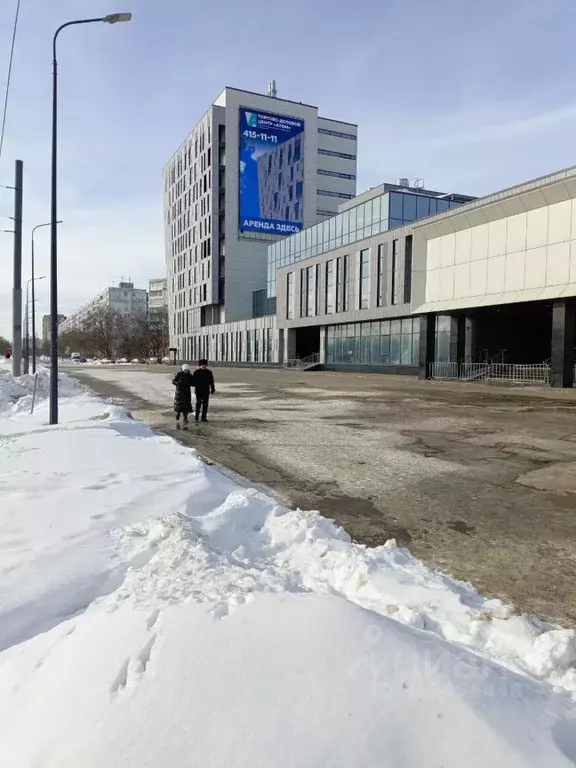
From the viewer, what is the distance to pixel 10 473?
6.77 metres

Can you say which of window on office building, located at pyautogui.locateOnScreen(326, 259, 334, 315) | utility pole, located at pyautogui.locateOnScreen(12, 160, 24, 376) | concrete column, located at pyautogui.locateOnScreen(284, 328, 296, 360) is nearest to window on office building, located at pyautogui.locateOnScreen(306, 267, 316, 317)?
window on office building, located at pyautogui.locateOnScreen(326, 259, 334, 315)

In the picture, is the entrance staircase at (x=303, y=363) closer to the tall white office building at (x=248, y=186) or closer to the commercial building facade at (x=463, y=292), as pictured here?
the commercial building facade at (x=463, y=292)

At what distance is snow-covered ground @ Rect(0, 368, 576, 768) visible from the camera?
1.94 meters

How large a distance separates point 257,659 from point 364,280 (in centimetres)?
4480

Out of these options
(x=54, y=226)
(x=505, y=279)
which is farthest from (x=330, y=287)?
(x=54, y=226)

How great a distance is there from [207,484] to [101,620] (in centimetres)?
342

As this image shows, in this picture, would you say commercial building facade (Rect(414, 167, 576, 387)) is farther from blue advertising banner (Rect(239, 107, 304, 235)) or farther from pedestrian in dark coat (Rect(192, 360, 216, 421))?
blue advertising banner (Rect(239, 107, 304, 235))

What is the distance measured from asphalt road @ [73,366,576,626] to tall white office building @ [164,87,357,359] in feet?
210

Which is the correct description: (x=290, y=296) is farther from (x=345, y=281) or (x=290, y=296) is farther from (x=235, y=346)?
(x=235, y=346)

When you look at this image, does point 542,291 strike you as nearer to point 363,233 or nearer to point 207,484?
point 363,233

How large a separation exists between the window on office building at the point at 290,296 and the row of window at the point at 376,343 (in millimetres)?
7150

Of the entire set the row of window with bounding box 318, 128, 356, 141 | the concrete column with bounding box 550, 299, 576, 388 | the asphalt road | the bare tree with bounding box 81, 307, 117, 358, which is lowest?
the asphalt road

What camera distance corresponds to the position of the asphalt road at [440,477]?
4758mm

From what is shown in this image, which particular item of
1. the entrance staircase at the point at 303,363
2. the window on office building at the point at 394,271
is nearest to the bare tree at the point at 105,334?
the entrance staircase at the point at 303,363
